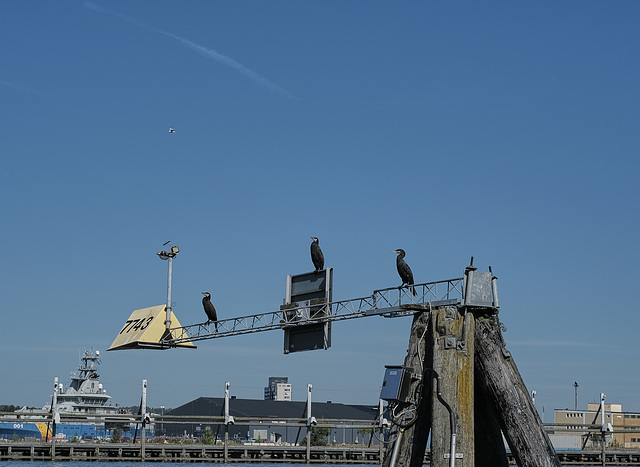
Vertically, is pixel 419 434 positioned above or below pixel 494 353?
below

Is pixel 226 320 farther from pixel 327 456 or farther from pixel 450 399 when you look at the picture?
pixel 327 456

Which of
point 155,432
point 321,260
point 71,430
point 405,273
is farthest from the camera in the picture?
point 155,432

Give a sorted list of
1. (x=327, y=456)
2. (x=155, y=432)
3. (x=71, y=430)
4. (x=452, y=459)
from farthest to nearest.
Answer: (x=155, y=432) < (x=71, y=430) < (x=327, y=456) < (x=452, y=459)

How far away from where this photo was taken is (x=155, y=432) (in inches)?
4823

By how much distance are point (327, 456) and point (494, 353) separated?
48.7 m

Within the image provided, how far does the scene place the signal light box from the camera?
1905 centimetres

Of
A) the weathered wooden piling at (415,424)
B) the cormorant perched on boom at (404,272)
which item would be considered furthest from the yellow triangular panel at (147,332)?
the weathered wooden piling at (415,424)

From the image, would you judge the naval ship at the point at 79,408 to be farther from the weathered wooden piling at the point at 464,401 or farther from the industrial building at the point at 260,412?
the weathered wooden piling at the point at 464,401

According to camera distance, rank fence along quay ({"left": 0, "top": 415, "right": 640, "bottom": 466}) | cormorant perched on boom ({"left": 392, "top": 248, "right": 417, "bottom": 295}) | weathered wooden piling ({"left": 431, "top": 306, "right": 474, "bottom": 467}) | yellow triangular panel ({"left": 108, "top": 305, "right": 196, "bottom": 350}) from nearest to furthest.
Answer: weathered wooden piling ({"left": 431, "top": 306, "right": 474, "bottom": 467}), cormorant perched on boom ({"left": 392, "top": 248, "right": 417, "bottom": 295}), yellow triangular panel ({"left": 108, "top": 305, "right": 196, "bottom": 350}), fence along quay ({"left": 0, "top": 415, "right": 640, "bottom": 466})

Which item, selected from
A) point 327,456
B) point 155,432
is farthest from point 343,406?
point 327,456

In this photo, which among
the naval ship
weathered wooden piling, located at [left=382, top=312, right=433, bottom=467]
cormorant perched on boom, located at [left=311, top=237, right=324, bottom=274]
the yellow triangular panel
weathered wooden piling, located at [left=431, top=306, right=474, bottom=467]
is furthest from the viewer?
the naval ship

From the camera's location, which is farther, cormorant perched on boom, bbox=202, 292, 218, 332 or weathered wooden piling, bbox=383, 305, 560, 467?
cormorant perched on boom, bbox=202, 292, 218, 332

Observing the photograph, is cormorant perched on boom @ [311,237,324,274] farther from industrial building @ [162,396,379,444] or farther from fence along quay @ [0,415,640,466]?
industrial building @ [162,396,379,444]

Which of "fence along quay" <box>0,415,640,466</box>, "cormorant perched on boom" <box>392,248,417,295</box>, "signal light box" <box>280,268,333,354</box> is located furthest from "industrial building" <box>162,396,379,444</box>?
"cormorant perched on boom" <box>392,248,417,295</box>
